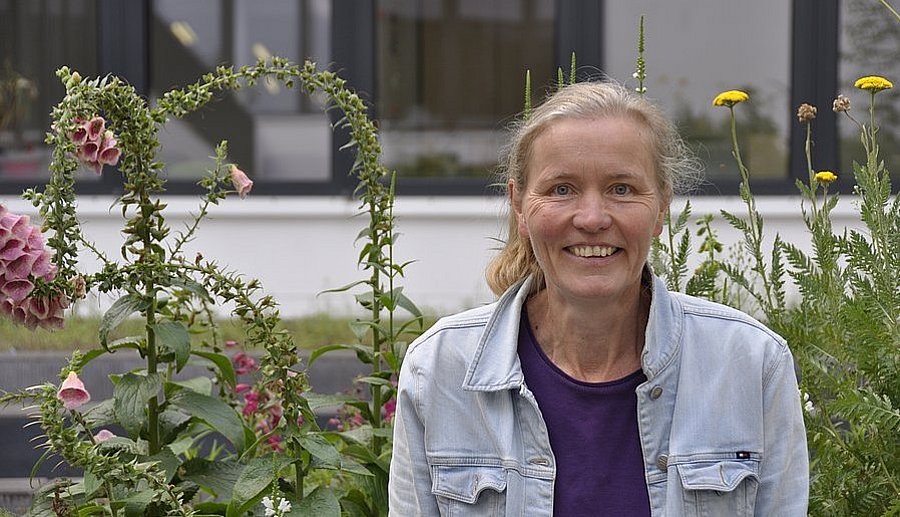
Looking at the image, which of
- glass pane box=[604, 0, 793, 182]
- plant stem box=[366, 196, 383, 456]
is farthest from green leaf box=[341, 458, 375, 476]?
glass pane box=[604, 0, 793, 182]

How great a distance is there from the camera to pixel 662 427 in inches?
86.2

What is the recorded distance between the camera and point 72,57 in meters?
8.37

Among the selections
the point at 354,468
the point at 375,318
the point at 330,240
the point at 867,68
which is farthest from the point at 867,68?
the point at 354,468

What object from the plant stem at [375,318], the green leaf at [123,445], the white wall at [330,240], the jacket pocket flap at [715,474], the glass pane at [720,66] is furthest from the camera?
the glass pane at [720,66]

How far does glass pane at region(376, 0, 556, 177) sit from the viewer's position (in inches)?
328

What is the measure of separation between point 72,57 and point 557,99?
669 cm

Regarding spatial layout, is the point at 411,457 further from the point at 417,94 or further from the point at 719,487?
the point at 417,94

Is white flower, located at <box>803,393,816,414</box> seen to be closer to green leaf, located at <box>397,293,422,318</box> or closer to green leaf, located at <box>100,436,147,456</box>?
green leaf, located at <box>397,293,422,318</box>

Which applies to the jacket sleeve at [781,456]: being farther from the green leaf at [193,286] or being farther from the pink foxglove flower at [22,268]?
the pink foxglove flower at [22,268]

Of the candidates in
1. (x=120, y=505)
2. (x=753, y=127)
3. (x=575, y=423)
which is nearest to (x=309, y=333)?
(x=753, y=127)

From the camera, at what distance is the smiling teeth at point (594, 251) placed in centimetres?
219

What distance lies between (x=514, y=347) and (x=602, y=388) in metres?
0.17

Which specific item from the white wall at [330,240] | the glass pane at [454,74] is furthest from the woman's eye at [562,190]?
the glass pane at [454,74]

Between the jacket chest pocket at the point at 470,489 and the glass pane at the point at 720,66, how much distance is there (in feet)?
20.6
